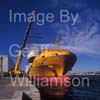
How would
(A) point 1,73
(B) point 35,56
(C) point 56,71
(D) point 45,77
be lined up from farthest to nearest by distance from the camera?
(A) point 1,73
(B) point 35,56
(C) point 56,71
(D) point 45,77

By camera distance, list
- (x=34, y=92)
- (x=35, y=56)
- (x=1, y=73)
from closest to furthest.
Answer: (x=34, y=92) → (x=35, y=56) → (x=1, y=73)

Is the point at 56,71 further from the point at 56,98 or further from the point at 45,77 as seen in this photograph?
the point at 56,98

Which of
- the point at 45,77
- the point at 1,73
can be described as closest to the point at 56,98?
the point at 45,77

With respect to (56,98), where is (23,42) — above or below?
above

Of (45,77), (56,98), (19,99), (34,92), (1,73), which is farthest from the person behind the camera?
(1,73)

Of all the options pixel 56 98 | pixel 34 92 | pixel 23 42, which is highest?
pixel 23 42

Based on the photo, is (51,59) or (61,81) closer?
(61,81)

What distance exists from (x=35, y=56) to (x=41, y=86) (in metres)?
7.68

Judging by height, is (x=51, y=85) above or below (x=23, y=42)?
below

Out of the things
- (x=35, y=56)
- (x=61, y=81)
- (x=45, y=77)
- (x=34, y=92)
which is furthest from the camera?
(x=35, y=56)

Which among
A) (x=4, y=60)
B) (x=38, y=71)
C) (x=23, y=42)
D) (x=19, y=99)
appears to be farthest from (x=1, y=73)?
(x=19, y=99)

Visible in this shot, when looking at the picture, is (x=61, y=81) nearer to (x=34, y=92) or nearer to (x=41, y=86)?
(x=41, y=86)

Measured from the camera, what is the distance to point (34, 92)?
8.98 metres

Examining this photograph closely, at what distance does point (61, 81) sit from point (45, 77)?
5.90ft
